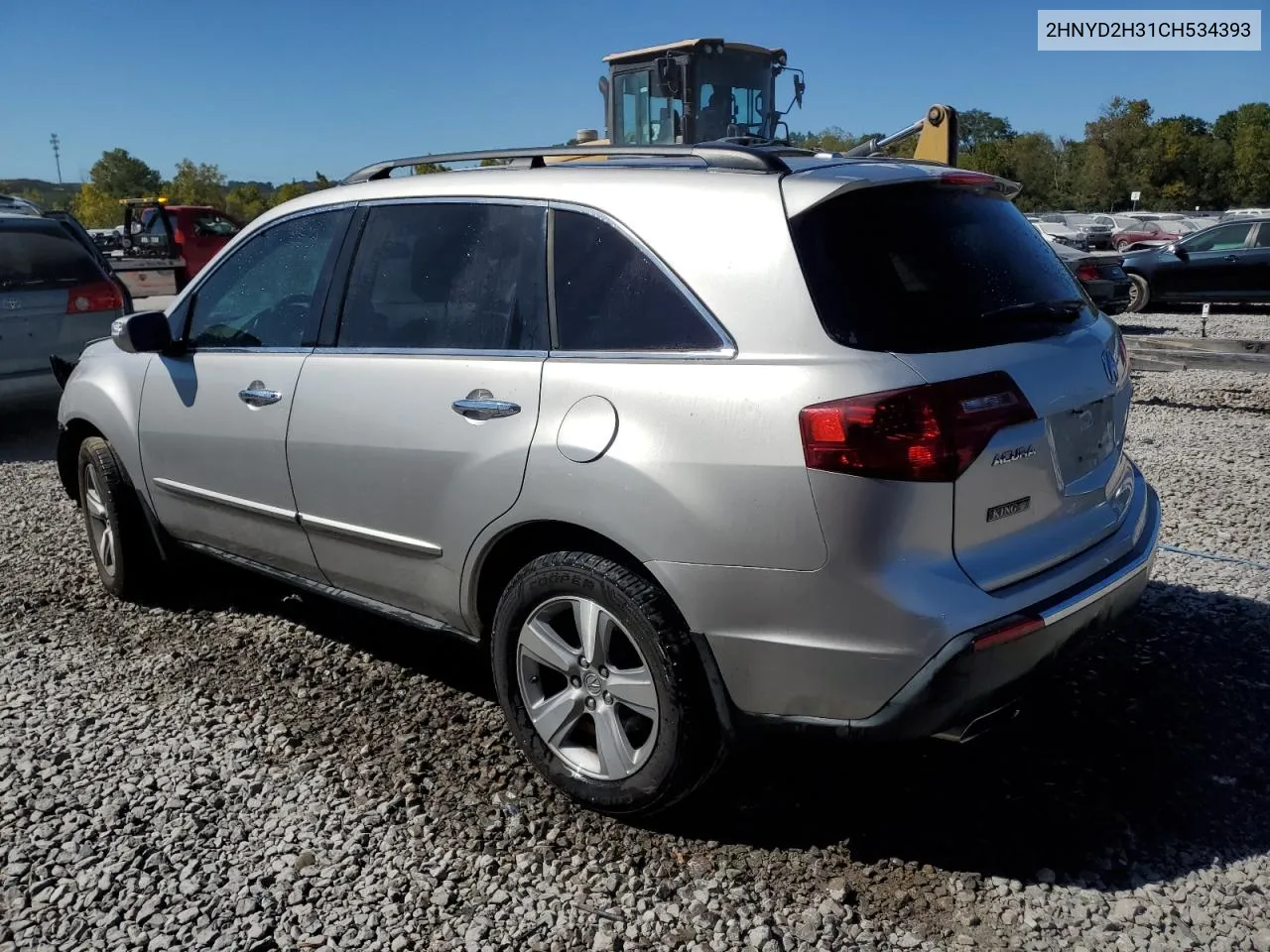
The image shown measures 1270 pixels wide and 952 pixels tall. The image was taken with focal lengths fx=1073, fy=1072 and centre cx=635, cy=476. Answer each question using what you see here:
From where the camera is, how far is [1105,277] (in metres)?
15.2

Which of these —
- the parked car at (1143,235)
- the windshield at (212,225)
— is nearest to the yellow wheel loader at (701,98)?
the windshield at (212,225)

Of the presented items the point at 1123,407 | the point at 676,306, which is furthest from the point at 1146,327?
the point at 676,306

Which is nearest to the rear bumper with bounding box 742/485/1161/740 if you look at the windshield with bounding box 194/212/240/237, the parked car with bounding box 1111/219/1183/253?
the windshield with bounding box 194/212/240/237

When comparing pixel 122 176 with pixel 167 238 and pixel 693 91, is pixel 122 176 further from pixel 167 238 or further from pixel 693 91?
pixel 693 91

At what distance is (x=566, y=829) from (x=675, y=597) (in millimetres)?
863

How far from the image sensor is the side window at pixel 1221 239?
55.3 ft

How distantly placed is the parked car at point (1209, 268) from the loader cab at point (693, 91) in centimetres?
742

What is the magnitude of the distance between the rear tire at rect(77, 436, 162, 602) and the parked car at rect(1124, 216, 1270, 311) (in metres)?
15.8

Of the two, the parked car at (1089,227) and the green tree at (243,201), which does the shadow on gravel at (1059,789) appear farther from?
the green tree at (243,201)

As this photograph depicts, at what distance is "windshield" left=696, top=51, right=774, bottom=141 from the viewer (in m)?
12.6

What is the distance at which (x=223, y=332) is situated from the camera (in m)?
4.22

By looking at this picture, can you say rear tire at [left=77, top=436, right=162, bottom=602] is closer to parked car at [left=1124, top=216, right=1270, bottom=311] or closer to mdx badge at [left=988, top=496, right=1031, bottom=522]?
mdx badge at [left=988, top=496, right=1031, bottom=522]

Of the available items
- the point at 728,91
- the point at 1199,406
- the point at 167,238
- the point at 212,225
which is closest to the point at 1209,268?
the point at 728,91

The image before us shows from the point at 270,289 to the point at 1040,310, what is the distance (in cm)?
277
